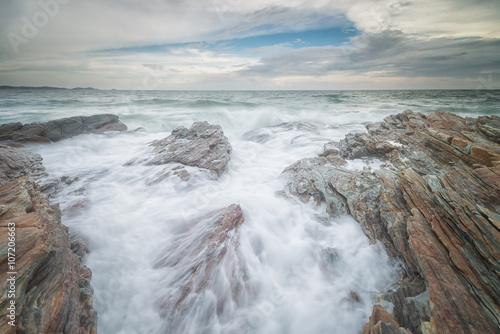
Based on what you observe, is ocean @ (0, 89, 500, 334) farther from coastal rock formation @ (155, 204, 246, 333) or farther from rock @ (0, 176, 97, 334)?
rock @ (0, 176, 97, 334)

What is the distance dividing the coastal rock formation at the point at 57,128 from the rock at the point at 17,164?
340cm

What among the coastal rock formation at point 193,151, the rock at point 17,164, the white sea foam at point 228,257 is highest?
the rock at point 17,164

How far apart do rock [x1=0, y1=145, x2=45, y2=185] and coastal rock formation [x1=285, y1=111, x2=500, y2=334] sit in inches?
364

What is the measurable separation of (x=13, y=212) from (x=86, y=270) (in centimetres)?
154

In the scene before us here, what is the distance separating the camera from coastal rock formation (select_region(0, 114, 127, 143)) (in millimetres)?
10578

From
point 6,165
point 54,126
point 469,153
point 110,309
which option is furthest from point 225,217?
point 54,126

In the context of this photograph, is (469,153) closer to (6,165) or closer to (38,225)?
(38,225)

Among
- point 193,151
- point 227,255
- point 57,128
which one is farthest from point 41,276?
Answer: point 57,128

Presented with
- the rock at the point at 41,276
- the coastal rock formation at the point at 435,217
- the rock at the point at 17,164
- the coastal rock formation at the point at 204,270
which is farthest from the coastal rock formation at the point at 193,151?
the rock at the point at 41,276

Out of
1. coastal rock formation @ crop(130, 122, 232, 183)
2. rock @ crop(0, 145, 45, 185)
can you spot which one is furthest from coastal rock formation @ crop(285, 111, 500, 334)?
rock @ crop(0, 145, 45, 185)

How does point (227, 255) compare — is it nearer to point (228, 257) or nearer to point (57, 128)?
point (228, 257)

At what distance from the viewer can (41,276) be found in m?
2.79

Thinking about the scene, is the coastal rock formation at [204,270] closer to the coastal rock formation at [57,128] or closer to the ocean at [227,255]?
the ocean at [227,255]

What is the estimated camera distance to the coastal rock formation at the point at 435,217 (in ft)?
9.34
